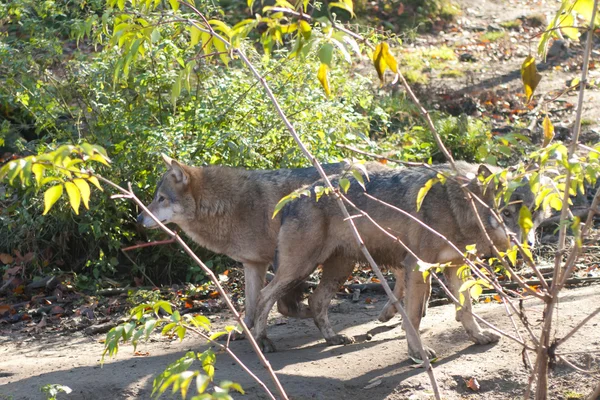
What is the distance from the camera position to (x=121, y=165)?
9031 mm

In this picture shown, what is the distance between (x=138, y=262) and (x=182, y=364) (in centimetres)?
636

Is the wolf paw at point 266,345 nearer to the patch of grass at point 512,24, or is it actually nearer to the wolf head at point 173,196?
the wolf head at point 173,196

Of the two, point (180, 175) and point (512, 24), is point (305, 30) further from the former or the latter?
point (512, 24)

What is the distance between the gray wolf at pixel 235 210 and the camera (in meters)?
7.94

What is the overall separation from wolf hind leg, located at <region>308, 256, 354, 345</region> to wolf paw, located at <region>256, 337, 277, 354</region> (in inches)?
20.1

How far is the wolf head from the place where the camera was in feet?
27.2

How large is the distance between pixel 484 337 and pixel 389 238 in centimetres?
122

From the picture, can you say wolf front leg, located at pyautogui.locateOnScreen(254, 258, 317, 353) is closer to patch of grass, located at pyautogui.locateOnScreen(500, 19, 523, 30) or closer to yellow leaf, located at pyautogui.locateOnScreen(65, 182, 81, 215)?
yellow leaf, located at pyautogui.locateOnScreen(65, 182, 81, 215)

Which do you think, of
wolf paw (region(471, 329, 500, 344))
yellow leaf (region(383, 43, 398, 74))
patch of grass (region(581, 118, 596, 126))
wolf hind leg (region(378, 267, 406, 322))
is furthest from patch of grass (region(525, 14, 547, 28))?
yellow leaf (region(383, 43, 398, 74))

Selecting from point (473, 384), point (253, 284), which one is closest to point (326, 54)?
point (473, 384)

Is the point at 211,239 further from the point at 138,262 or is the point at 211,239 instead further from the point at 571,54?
the point at 571,54

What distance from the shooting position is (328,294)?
770 centimetres

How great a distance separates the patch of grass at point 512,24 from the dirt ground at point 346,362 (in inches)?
393

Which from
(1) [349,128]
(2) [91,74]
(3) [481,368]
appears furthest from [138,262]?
(3) [481,368]
